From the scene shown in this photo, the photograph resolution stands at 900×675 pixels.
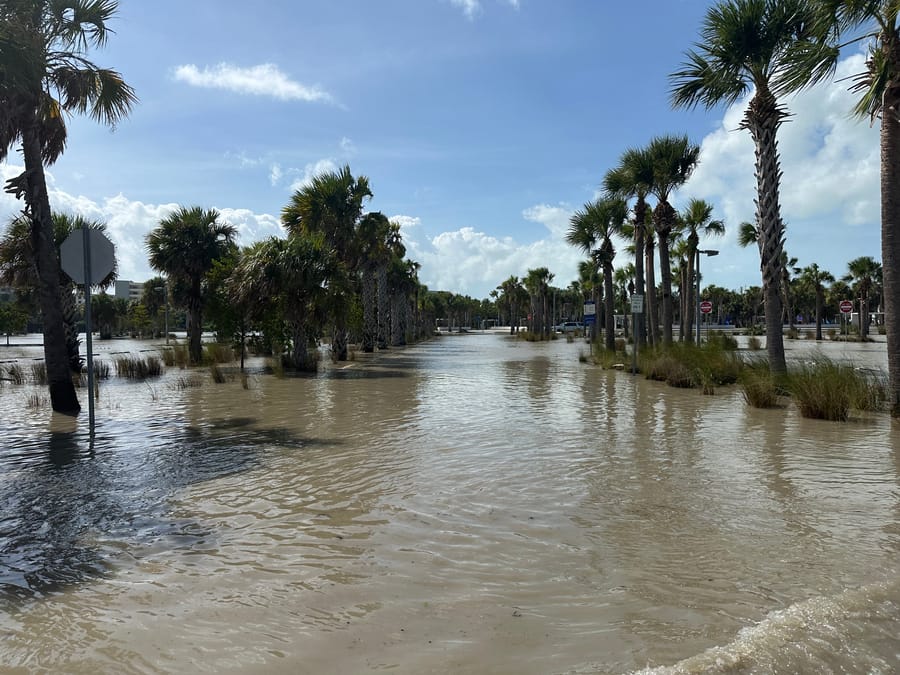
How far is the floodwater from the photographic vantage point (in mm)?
3273

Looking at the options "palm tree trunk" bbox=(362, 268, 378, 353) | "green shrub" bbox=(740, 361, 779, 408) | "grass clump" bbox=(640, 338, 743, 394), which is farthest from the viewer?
"palm tree trunk" bbox=(362, 268, 378, 353)

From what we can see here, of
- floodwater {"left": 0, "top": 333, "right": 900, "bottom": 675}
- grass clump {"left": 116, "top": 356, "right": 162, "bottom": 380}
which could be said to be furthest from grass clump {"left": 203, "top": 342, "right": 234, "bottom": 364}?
floodwater {"left": 0, "top": 333, "right": 900, "bottom": 675}

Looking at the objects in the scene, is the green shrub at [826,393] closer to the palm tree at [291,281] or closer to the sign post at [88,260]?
the sign post at [88,260]

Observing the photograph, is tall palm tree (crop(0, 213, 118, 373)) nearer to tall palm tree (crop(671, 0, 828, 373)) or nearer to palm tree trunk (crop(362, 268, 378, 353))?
palm tree trunk (crop(362, 268, 378, 353))

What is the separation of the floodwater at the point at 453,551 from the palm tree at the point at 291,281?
13.2 metres

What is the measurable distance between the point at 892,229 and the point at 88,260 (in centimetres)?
1327

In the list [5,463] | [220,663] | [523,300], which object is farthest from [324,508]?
[523,300]

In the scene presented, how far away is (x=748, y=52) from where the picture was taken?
15.3 meters

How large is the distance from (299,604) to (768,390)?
11453 millimetres

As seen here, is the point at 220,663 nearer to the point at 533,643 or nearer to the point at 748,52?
the point at 533,643

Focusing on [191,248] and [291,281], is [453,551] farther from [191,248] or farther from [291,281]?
[191,248]

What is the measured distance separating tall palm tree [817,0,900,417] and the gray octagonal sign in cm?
1260

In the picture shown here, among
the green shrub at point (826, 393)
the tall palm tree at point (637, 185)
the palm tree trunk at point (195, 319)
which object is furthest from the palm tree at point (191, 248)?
the green shrub at point (826, 393)

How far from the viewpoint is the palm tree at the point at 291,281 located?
22656 mm
